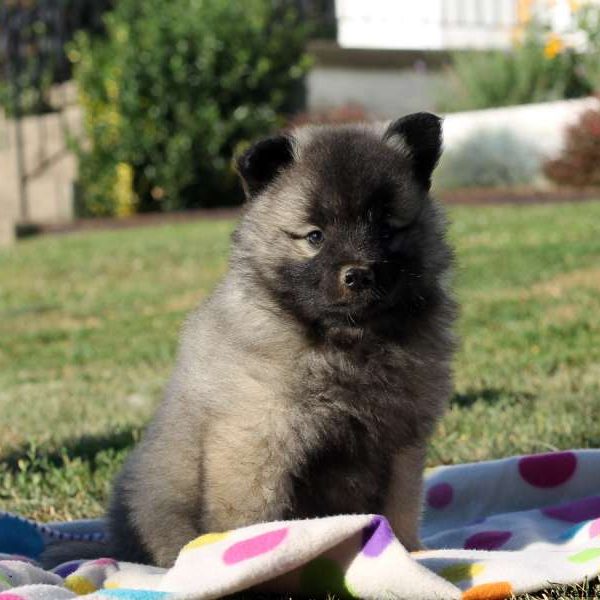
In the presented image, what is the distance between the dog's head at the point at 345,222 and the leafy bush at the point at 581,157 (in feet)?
33.9

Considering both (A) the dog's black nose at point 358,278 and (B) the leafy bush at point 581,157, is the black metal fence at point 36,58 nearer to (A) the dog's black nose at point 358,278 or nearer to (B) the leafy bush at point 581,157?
(B) the leafy bush at point 581,157

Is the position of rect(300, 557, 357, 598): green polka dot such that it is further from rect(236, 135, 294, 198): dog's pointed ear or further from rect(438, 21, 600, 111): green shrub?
rect(438, 21, 600, 111): green shrub

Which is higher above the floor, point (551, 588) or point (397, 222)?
point (397, 222)

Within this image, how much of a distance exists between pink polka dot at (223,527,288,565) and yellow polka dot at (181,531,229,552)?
5 cm

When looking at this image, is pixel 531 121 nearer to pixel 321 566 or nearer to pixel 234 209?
pixel 234 209

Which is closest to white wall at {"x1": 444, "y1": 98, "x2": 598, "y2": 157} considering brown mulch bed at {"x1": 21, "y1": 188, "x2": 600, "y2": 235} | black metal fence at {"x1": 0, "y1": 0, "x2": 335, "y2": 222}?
brown mulch bed at {"x1": 21, "y1": 188, "x2": 600, "y2": 235}

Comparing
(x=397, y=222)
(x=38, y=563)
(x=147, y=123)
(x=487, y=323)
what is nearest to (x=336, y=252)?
(x=397, y=222)

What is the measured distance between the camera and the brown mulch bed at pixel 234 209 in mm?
12805

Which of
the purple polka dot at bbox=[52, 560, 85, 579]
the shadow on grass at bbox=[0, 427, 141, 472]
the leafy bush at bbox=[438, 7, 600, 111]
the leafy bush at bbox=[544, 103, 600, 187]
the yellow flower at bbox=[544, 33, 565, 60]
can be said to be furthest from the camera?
the leafy bush at bbox=[438, 7, 600, 111]

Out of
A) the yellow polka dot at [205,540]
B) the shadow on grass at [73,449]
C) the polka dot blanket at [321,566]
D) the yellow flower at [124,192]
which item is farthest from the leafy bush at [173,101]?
the yellow polka dot at [205,540]

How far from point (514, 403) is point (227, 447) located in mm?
2383

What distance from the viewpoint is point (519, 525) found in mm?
3367

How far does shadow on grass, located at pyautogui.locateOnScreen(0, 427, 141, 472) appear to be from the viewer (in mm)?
4254

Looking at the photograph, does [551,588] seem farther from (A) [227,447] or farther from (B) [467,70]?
(B) [467,70]
